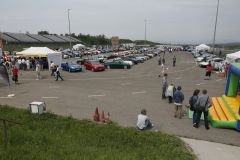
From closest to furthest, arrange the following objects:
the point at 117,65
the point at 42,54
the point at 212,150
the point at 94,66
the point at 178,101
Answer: the point at 212,150 → the point at 178,101 → the point at 42,54 → the point at 94,66 → the point at 117,65

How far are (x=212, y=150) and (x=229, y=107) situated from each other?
4881 millimetres

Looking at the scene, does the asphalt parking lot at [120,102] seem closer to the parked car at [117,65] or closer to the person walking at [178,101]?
the person walking at [178,101]

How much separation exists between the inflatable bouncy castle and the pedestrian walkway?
2119 mm

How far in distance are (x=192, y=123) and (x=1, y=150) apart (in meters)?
8.08

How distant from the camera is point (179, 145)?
9406mm

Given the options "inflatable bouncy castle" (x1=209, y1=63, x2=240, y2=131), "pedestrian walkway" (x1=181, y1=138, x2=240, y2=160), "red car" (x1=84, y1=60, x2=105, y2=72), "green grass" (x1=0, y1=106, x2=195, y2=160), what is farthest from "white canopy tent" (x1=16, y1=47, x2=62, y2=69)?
"pedestrian walkway" (x1=181, y1=138, x2=240, y2=160)

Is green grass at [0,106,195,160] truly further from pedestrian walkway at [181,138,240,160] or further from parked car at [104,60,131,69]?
parked car at [104,60,131,69]

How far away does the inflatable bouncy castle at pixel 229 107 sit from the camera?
12.1 metres

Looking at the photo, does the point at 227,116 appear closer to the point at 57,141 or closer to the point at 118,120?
the point at 118,120

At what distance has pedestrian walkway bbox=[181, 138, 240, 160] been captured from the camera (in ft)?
29.6

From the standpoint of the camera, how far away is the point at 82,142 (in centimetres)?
925

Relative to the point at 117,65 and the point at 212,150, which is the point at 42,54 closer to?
the point at 117,65

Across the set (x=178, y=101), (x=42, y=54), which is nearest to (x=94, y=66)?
(x=42, y=54)

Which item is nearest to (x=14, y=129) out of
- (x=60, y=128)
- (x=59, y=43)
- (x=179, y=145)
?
(x=60, y=128)
